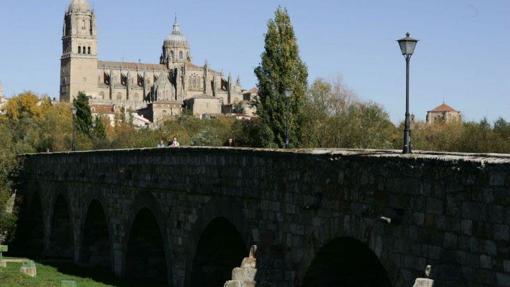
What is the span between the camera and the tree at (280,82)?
5366 cm

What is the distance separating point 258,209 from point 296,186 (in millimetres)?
1825

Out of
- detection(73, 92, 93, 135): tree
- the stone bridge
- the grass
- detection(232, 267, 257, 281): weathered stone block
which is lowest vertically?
the grass

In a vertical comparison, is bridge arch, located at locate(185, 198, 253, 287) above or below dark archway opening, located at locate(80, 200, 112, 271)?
above

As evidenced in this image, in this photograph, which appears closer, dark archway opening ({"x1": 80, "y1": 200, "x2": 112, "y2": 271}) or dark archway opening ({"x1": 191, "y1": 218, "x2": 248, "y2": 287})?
dark archway opening ({"x1": 191, "y1": 218, "x2": 248, "y2": 287})

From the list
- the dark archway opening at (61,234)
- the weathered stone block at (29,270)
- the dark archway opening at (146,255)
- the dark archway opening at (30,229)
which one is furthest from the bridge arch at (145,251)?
the dark archway opening at (30,229)

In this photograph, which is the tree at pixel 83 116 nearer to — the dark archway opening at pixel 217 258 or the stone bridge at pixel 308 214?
the stone bridge at pixel 308 214

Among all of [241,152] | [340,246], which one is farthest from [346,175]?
→ [241,152]

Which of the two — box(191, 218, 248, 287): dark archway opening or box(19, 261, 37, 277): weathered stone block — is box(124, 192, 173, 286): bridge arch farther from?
box(191, 218, 248, 287): dark archway opening

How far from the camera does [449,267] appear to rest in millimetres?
12445

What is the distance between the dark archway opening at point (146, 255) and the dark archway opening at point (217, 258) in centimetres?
577

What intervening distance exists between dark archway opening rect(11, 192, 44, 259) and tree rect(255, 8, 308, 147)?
48.0 ft

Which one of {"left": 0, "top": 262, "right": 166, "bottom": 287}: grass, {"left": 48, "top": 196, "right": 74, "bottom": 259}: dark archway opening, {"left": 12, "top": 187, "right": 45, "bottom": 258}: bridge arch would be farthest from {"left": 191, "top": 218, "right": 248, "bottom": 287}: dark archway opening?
{"left": 12, "top": 187, "right": 45, "bottom": 258}: bridge arch

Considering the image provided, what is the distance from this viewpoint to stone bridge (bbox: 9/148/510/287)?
12.2 metres

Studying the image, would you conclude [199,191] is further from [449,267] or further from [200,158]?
[449,267]
